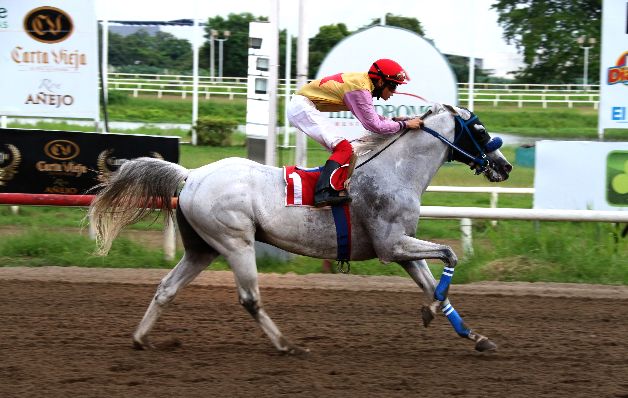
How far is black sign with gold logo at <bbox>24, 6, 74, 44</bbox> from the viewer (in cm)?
1060

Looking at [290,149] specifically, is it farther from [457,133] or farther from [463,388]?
[463,388]

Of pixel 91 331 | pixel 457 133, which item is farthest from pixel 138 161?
pixel 457 133

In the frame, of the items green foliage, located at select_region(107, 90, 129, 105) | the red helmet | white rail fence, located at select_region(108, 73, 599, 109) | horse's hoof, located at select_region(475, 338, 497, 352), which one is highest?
white rail fence, located at select_region(108, 73, 599, 109)

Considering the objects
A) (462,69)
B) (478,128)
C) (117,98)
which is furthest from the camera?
(117,98)

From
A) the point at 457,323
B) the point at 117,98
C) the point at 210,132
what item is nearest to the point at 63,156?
the point at 457,323

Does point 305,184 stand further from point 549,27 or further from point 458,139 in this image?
point 549,27

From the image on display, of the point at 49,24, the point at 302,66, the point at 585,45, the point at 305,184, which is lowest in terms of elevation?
the point at 305,184

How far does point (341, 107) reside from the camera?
21.3 feet

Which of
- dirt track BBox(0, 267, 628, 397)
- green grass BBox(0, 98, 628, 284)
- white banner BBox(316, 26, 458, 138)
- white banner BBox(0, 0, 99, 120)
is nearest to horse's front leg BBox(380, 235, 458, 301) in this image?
dirt track BBox(0, 267, 628, 397)

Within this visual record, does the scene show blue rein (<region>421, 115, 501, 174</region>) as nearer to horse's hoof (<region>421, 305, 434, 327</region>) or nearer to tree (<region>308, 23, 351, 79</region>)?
horse's hoof (<region>421, 305, 434, 327</region>)

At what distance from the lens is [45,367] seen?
5723 millimetres

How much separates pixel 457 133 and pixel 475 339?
4.90 ft

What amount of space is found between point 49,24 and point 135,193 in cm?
497

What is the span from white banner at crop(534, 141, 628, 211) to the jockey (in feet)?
13.4
